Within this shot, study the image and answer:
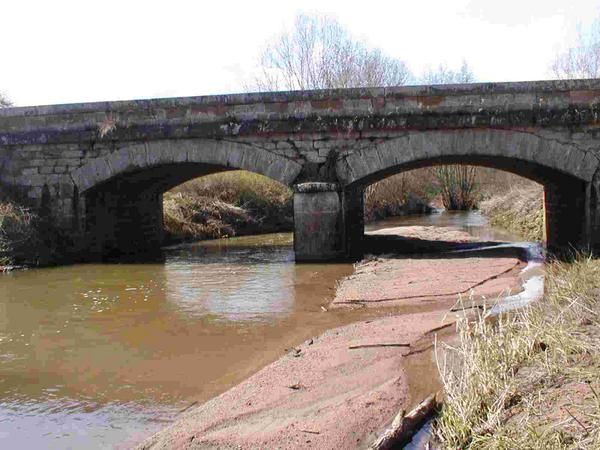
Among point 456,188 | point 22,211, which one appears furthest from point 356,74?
point 22,211

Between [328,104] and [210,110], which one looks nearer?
[328,104]

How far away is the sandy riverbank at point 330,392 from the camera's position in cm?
328

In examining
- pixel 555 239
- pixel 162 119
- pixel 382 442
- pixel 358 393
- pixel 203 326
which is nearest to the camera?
pixel 382 442

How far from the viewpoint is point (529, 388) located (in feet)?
10.4

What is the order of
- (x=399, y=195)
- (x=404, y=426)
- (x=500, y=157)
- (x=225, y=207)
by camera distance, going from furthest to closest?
(x=399, y=195)
(x=225, y=207)
(x=500, y=157)
(x=404, y=426)

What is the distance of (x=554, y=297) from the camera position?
16.5 ft

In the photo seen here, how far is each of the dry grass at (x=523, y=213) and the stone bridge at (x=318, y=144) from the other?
9.79ft

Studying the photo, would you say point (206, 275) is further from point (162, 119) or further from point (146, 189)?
point (146, 189)

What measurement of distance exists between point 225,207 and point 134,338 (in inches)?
522

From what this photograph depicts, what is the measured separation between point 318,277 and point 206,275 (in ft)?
6.60

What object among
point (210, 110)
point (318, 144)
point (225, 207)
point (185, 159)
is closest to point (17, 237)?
point (185, 159)

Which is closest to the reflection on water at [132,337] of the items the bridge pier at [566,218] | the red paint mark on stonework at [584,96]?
the bridge pier at [566,218]

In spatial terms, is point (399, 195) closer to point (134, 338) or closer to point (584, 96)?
point (584, 96)

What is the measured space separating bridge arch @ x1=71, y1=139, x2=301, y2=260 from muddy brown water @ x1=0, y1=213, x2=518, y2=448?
1759 mm
